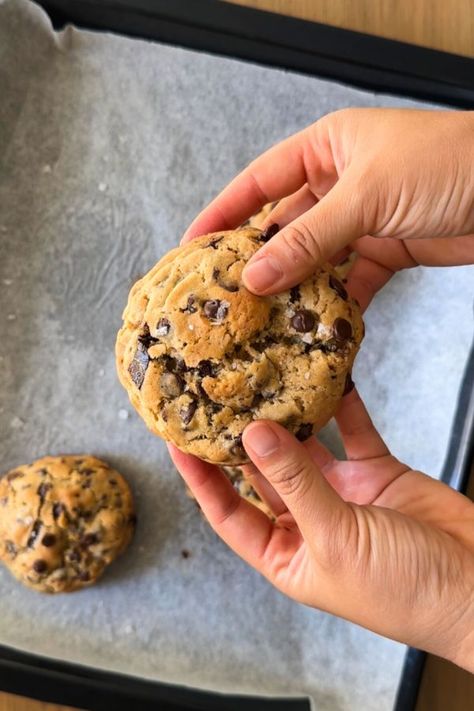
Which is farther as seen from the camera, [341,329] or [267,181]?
[267,181]

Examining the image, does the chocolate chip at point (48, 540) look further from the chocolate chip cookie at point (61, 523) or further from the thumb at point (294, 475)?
the thumb at point (294, 475)

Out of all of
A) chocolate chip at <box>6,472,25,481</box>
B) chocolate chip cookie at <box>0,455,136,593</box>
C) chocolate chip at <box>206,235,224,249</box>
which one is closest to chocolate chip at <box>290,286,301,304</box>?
chocolate chip at <box>206,235,224,249</box>

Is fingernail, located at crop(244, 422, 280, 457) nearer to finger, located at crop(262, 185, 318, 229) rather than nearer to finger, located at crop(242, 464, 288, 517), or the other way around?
finger, located at crop(242, 464, 288, 517)

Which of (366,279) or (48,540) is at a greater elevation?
(366,279)

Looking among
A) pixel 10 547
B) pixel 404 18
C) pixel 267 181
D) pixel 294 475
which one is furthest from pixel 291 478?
pixel 404 18

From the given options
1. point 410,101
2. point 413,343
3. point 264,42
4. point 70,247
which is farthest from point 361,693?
point 264,42

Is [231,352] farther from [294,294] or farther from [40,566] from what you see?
[40,566]
